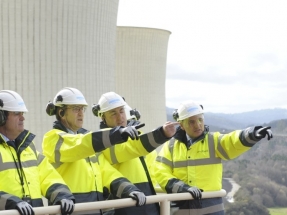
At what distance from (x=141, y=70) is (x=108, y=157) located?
7419mm

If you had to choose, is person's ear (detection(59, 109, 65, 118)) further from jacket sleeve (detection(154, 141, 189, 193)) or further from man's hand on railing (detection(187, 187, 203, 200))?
man's hand on railing (detection(187, 187, 203, 200))

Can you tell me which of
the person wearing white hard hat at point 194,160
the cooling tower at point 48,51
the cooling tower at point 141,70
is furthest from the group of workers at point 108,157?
the cooling tower at point 141,70

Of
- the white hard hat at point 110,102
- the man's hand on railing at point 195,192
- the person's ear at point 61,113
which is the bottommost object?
the man's hand on railing at point 195,192

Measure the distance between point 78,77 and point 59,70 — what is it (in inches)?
9.8

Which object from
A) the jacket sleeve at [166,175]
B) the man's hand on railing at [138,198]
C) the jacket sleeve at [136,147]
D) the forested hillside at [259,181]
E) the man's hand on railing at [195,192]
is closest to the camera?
the man's hand on railing at [138,198]

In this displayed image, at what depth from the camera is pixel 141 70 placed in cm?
1066

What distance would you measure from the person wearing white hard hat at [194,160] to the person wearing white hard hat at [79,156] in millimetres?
429

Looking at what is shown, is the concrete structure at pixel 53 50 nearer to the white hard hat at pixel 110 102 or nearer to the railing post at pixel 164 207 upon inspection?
the white hard hat at pixel 110 102

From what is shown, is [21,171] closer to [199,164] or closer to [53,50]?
[199,164]

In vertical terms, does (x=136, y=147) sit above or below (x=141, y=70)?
below

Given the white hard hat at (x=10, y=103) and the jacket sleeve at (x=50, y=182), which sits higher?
the white hard hat at (x=10, y=103)

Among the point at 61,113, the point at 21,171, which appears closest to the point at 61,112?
the point at 61,113

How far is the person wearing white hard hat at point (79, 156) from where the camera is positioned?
289 cm

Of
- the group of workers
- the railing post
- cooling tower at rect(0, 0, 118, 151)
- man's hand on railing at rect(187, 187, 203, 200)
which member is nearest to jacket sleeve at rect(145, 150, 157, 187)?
the group of workers
